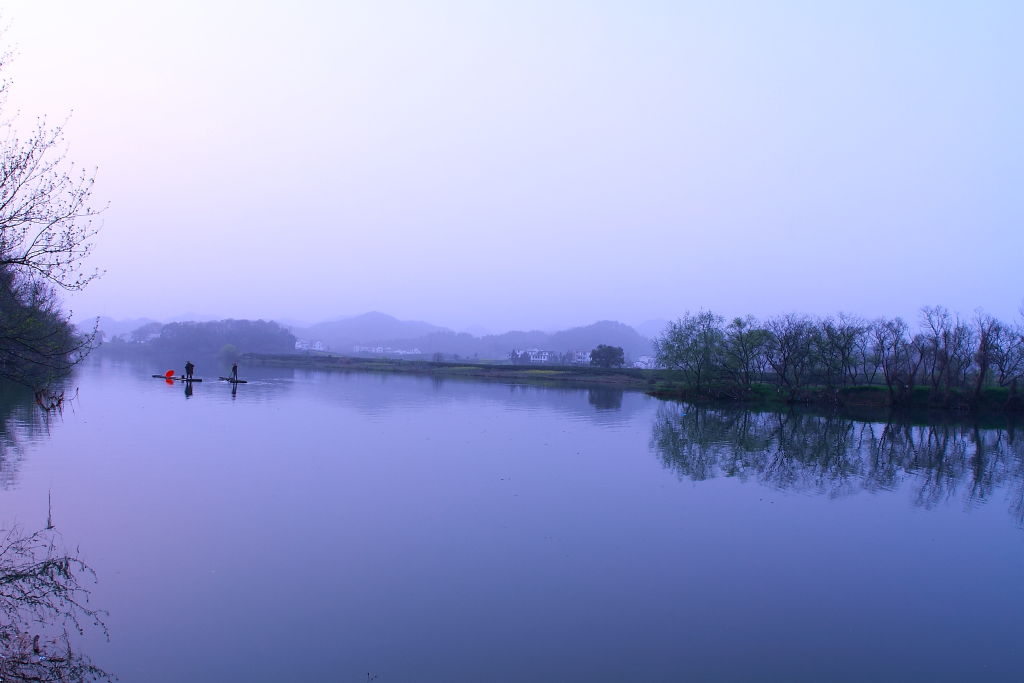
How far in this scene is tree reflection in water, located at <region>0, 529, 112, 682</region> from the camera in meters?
7.68

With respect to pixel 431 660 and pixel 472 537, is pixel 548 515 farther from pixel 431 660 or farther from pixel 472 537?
pixel 431 660

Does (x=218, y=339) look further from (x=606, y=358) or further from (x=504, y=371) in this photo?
(x=606, y=358)

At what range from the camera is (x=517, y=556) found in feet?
40.3

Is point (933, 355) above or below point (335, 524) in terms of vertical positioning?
above

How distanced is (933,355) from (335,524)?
6663 centimetres

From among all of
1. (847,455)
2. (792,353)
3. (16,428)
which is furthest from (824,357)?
(16,428)

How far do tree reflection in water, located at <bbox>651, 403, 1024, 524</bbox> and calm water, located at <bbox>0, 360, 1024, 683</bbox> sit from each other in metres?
0.25

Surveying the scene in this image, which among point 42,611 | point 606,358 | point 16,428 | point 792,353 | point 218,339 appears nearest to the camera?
point 42,611

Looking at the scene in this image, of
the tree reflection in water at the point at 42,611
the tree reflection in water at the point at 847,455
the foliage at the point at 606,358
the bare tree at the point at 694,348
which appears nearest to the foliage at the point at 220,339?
the foliage at the point at 606,358

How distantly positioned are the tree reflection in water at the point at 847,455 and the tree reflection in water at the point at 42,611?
16774 mm

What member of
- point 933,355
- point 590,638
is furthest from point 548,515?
point 933,355

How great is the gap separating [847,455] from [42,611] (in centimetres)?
2760

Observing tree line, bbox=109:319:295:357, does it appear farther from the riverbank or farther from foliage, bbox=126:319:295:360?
the riverbank

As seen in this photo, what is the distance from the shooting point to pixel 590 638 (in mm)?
9023
